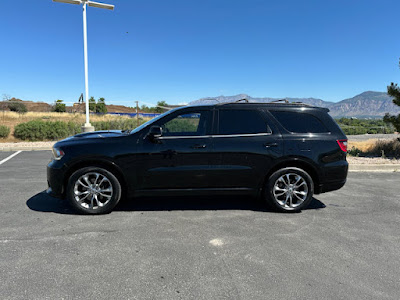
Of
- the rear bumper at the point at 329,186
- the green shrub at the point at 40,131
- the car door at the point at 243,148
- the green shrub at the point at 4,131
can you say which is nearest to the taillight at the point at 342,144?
the rear bumper at the point at 329,186

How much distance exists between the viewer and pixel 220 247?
3.25 meters

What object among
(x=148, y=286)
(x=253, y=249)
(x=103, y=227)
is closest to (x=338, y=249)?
(x=253, y=249)

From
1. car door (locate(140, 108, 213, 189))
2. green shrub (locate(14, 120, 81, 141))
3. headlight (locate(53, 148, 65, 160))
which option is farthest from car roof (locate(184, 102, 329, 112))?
green shrub (locate(14, 120, 81, 141))

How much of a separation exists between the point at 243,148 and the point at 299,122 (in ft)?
3.60

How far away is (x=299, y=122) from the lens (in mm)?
4555

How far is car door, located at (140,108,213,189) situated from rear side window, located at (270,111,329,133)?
4.18 feet

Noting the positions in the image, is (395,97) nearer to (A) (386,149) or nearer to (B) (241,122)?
(A) (386,149)

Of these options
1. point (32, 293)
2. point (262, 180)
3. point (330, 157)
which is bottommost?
point (32, 293)

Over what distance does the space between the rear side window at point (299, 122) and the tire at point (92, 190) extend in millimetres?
2866

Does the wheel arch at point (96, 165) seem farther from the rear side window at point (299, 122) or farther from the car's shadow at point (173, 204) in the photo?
the rear side window at point (299, 122)

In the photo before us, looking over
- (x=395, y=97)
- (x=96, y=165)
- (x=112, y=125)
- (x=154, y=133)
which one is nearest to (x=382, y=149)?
(x=395, y=97)

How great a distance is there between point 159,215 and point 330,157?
117 inches

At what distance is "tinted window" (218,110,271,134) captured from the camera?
14.5 feet

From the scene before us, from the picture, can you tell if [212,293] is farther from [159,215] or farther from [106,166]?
[106,166]
